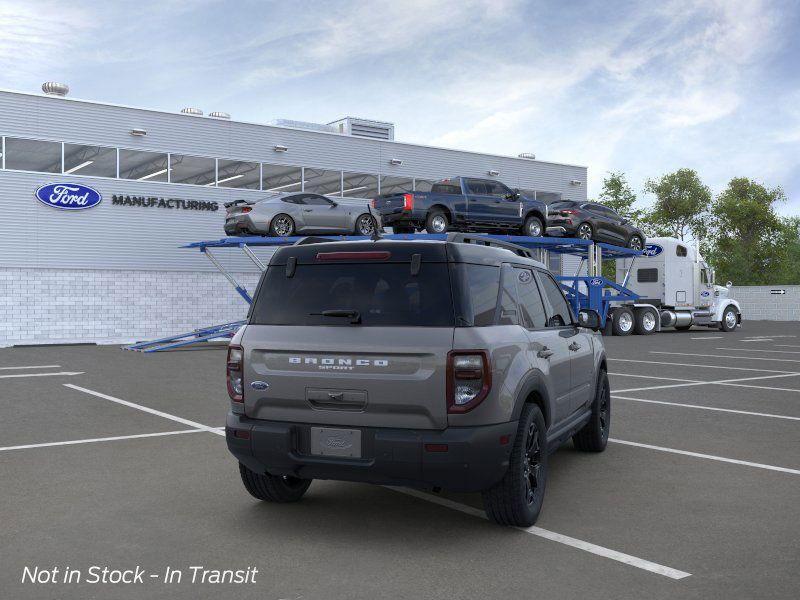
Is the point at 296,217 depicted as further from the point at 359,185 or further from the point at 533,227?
the point at 359,185

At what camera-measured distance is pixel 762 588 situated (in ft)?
13.3

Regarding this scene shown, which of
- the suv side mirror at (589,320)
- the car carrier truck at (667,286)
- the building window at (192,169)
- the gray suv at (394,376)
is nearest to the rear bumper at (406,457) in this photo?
the gray suv at (394,376)

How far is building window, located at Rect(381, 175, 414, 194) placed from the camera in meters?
32.2

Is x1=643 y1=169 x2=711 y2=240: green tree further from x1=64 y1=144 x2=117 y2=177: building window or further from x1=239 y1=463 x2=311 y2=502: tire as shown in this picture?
x1=239 y1=463 x2=311 y2=502: tire

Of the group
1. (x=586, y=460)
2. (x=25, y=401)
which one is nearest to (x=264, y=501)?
(x=586, y=460)

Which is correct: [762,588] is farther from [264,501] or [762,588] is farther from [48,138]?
[48,138]

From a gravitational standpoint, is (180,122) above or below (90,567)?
above

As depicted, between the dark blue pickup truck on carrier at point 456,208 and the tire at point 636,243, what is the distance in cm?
685

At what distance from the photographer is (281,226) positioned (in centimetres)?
2256

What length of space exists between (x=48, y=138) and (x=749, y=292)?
4012cm

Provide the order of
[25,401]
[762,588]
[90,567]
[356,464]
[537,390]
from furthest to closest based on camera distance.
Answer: [25,401] < [537,390] < [356,464] < [90,567] < [762,588]

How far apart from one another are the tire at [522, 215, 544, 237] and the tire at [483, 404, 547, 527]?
63.5 feet

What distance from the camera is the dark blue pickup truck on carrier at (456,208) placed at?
21516 mm

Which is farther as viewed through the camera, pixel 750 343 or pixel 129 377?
pixel 750 343
